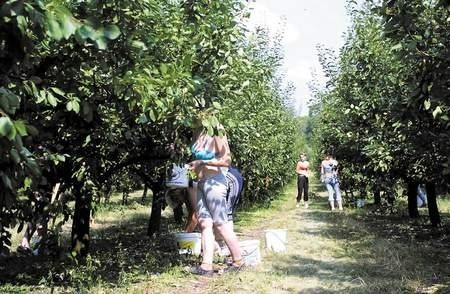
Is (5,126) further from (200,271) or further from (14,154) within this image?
(200,271)

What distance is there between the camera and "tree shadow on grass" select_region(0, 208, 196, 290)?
19.1 ft

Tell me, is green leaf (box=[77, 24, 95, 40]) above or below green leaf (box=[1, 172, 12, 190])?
above

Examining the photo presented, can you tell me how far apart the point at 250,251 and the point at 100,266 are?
73.9 inches

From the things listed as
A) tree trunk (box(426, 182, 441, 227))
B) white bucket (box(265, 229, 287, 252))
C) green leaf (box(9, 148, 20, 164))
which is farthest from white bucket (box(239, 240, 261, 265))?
tree trunk (box(426, 182, 441, 227))

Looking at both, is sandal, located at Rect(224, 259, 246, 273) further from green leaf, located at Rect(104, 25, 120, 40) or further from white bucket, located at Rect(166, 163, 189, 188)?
green leaf, located at Rect(104, 25, 120, 40)

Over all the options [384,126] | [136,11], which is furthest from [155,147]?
[384,126]

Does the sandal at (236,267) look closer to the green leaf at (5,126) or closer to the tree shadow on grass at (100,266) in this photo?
the tree shadow on grass at (100,266)

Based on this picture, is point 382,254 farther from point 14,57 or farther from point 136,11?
point 14,57

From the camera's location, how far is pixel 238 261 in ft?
19.5

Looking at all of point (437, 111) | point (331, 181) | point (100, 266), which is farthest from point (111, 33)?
point (331, 181)

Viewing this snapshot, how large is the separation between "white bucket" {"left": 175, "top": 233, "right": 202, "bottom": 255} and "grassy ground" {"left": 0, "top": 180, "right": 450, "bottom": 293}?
186 mm

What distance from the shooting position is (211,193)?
5.84 m

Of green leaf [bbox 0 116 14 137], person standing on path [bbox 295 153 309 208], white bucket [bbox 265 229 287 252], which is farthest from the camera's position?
person standing on path [bbox 295 153 309 208]

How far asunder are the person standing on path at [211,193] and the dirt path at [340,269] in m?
0.27
